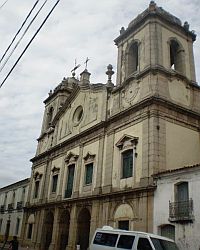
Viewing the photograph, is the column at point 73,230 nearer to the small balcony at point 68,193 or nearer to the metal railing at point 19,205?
the small balcony at point 68,193

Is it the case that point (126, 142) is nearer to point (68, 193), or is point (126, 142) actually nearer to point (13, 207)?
point (68, 193)

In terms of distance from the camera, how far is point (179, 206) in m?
14.6

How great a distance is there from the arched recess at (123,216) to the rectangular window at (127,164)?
68.7 inches

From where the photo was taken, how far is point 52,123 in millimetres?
31219

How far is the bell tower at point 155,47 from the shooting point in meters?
20.8

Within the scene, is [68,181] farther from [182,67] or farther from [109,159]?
[182,67]

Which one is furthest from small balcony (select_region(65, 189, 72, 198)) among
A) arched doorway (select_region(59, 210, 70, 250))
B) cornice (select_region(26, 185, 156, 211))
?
arched doorway (select_region(59, 210, 70, 250))

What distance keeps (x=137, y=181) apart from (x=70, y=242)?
7.48 m

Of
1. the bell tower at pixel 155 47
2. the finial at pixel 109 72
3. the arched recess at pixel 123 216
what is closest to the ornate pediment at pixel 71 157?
the finial at pixel 109 72

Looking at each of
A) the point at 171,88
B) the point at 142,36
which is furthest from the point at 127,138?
the point at 142,36

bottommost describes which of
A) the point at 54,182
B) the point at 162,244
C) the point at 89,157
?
Answer: the point at 162,244

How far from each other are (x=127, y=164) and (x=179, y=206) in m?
5.02

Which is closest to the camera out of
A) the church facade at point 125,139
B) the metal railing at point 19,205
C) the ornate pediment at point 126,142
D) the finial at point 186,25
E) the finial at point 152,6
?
the church facade at point 125,139

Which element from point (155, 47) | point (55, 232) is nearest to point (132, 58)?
point (155, 47)
